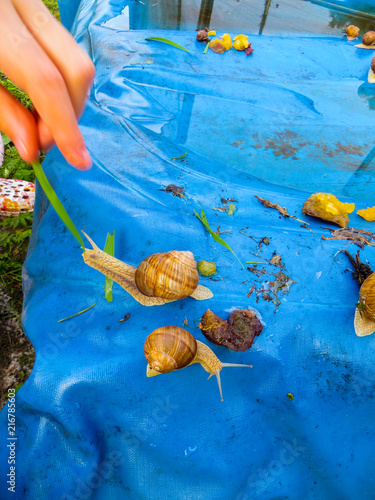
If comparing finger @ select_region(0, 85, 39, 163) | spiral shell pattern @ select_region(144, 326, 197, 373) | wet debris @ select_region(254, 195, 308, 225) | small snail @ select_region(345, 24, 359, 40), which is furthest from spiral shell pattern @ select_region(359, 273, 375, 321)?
small snail @ select_region(345, 24, 359, 40)

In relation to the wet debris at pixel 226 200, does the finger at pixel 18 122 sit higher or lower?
higher

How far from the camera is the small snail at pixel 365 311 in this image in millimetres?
1381

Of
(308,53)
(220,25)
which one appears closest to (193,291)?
(308,53)

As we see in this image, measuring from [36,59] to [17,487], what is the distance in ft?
5.43

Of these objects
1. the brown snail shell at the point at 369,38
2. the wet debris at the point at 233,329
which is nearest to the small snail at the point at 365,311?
the wet debris at the point at 233,329

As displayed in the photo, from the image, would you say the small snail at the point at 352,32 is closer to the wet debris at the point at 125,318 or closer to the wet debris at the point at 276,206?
the wet debris at the point at 276,206

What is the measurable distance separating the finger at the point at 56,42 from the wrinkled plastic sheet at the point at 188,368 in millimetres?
1066

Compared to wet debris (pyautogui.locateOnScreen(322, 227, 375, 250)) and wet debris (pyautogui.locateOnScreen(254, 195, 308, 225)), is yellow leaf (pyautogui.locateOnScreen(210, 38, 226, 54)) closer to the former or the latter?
wet debris (pyautogui.locateOnScreen(254, 195, 308, 225))

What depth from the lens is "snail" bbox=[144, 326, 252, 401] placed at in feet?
4.09

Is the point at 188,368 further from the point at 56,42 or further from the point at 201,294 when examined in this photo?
the point at 56,42

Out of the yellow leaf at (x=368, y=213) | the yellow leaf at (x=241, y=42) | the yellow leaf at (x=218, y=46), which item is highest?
the yellow leaf at (x=241, y=42)

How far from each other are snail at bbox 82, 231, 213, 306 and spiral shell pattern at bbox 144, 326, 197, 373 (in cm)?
19

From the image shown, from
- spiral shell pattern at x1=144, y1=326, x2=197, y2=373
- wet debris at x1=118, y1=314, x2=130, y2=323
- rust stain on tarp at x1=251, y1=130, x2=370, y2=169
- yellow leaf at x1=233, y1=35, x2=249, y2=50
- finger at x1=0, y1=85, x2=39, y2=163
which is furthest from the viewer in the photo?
yellow leaf at x1=233, y1=35, x2=249, y2=50

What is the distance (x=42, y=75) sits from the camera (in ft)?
2.09
